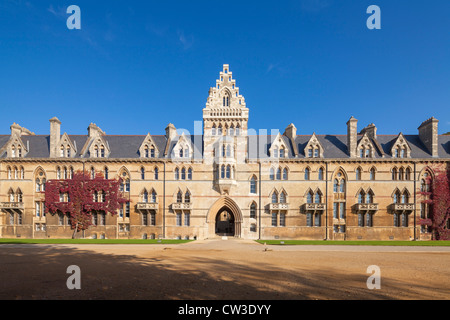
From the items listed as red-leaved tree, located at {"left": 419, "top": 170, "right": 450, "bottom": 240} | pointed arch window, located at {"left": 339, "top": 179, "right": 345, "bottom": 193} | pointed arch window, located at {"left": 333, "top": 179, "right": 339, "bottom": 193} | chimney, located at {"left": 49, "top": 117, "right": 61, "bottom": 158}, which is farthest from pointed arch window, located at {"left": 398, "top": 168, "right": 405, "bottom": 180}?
chimney, located at {"left": 49, "top": 117, "right": 61, "bottom": 158}

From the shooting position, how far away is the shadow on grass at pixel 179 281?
32.3 ft

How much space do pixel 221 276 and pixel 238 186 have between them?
21.2m

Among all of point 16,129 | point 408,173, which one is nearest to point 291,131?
point 408,173

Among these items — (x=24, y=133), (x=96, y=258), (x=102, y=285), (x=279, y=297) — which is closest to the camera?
(x=279, y=297)

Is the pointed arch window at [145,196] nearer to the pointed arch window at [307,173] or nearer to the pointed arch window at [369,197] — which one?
the pointed arch window at [307,173]

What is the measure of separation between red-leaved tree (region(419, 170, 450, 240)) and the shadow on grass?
2832 cm

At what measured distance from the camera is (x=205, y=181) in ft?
111

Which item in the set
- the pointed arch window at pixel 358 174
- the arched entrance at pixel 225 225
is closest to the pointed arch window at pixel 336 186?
the pointed arch window at pixel 358 174

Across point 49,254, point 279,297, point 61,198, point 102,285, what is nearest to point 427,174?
point 279,297

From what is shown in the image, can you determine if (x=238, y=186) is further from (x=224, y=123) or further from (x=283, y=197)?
(x=224, y=123)

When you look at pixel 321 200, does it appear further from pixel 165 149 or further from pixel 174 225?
pixel 165 149

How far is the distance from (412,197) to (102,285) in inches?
1562

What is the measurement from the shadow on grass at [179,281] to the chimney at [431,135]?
31039mm

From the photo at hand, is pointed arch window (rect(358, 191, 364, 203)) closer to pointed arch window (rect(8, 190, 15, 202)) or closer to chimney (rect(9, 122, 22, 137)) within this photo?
pointed arch window (rect(8, 190, 15, 202))
